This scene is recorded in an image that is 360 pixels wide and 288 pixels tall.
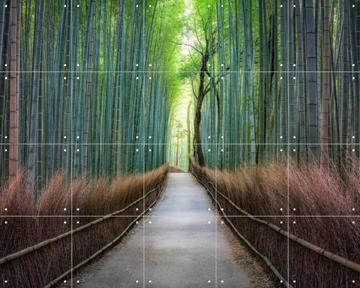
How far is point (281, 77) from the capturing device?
4098 millimetres

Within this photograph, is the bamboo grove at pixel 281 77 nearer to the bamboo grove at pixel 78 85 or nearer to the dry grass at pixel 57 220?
the bamboo grove at pixel 78 85

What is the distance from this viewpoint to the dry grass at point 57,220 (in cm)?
296

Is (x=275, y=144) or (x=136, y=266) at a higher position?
(x=275, y=144)

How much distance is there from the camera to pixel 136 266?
314 centimetres

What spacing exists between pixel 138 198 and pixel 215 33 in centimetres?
142

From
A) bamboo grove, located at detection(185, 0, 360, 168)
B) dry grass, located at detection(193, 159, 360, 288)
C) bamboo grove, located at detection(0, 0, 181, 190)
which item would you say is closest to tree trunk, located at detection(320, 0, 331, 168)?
bamboo grove, located at detection(185, 0, 360, 168)

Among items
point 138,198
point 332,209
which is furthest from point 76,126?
point 332,209

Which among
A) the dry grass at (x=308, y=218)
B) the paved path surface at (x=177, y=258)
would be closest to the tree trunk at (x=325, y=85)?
the dry grass at (x=308, y=218)

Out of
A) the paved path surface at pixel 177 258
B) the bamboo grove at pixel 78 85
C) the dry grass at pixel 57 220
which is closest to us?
the dry grass at pixel 57 220

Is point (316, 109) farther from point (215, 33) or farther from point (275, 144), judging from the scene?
point (215, 33)

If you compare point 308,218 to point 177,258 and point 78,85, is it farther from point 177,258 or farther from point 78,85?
point 78,85

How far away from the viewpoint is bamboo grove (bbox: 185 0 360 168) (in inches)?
134

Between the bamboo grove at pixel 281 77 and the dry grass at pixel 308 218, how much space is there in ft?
0.55

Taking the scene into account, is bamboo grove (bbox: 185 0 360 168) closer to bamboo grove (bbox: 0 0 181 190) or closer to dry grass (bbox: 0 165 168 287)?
bamboo grove (bbox: 0 0 181 190)
